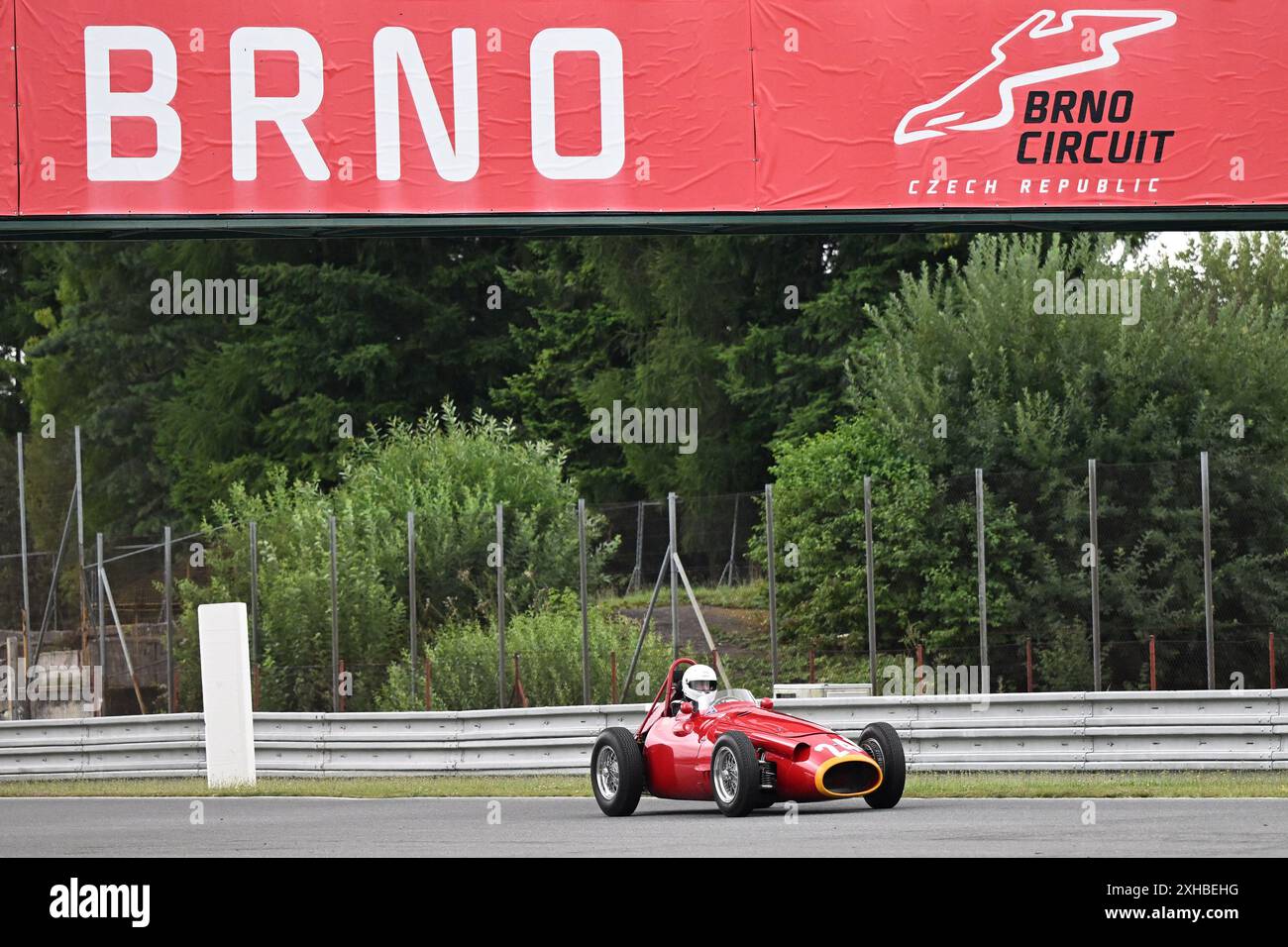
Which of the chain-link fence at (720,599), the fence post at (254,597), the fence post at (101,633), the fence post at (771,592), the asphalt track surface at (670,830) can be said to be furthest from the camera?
the fence post at (101,633)

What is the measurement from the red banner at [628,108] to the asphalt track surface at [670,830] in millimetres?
4679

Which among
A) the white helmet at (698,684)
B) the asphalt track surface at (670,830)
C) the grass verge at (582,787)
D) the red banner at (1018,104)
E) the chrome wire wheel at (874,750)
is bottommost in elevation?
the grass verge at (582,787)

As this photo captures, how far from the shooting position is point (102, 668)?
26188 millimetres

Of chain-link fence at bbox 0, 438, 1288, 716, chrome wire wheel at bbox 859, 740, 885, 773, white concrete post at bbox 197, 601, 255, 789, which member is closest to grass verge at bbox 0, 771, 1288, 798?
white concrete post at bbox 197, 601, 255, 789

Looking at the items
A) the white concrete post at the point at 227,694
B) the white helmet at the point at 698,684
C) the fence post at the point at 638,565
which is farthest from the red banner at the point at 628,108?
the fence post at the point at 638,565

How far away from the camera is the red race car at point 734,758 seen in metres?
13.9

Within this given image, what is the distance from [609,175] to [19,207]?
4.55 meters

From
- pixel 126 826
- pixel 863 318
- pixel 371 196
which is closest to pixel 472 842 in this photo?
pixel 126 826

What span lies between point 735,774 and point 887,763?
111 cm

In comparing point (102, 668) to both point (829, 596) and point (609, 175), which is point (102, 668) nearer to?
point (829, 596)

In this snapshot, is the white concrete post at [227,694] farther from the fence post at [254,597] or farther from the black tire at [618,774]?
the fence post at [254,597]

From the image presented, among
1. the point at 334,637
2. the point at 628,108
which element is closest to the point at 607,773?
the point at 628,108

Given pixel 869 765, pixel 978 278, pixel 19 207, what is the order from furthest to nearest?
pixel 978 278 → pixel 19 207 → pixel 869 765

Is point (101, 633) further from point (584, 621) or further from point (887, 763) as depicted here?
point (887, 763)
